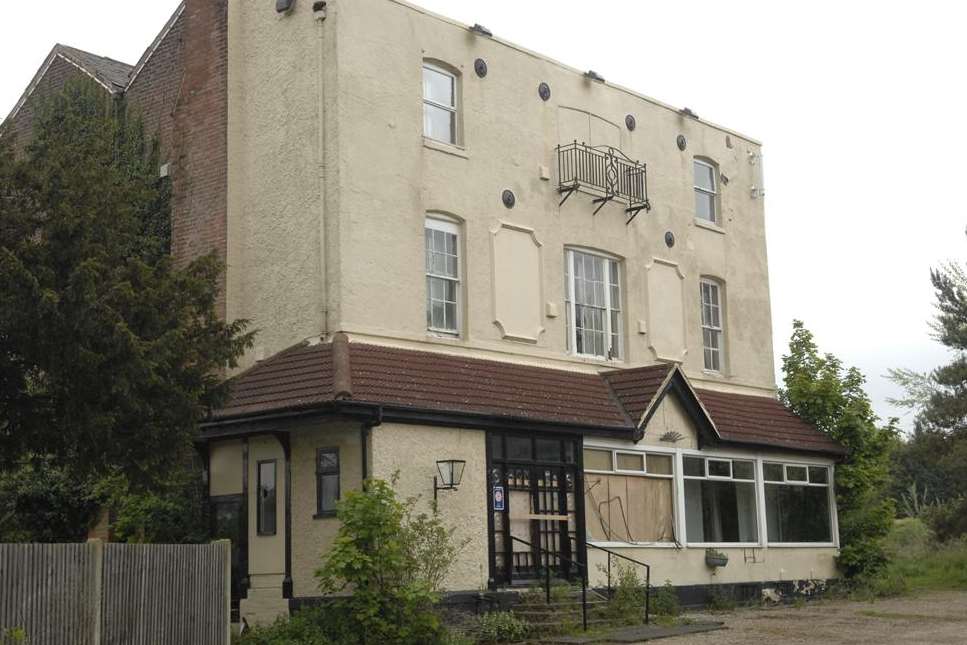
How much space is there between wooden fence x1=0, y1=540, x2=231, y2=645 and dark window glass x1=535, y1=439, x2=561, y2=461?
6.58 meters

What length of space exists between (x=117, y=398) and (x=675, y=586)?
1143 centimetres

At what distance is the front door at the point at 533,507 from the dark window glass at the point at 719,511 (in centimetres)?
332

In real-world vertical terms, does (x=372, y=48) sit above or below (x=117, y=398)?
above

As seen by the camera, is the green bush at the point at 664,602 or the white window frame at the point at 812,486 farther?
the white window frame at the point at 812,486

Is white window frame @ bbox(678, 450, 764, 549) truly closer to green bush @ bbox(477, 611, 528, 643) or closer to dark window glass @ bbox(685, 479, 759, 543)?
dark window glass @ bbox(685, 479, 759, 543)

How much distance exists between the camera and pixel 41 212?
15.7 metres

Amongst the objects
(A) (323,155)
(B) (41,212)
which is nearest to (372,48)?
(A) (323,155)

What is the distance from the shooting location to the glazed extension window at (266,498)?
19453 mm

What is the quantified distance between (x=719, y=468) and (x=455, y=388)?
22.8 feet

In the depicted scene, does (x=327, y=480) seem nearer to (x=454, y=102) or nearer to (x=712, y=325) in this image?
(x=454, y=102)

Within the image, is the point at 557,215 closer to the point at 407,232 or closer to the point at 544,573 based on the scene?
the point at 407,232

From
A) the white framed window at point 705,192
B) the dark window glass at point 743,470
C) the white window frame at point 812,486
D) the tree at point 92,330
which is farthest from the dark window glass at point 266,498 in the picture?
the white framed window at point 705,192

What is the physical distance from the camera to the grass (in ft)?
86.6

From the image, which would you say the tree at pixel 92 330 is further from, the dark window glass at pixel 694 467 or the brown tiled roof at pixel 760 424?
the brown tiled roof at pixel 760 424
